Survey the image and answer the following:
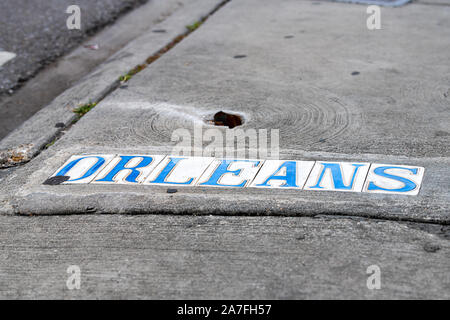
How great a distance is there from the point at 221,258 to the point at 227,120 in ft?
4.85

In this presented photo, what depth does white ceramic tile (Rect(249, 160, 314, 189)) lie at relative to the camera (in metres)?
2.79

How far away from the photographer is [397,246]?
7.48ft

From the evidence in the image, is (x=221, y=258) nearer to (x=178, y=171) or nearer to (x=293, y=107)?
(x=178, y=171)

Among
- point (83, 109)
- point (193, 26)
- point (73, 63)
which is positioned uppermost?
point (193, 26)

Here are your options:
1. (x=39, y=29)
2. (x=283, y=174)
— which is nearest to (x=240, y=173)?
(x=283, y=174)

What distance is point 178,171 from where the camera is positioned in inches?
117

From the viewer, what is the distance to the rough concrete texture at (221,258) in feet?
6.86

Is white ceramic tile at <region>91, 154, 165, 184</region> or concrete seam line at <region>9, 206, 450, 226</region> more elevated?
white ceramic tile at <region>91, 154, 165, 184</region>

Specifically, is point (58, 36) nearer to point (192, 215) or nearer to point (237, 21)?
point (237, 21)

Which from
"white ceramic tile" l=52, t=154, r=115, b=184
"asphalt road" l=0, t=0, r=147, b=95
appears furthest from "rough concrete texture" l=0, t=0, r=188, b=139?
"white ceramic tile" l=52, t=154, r=115, b=184

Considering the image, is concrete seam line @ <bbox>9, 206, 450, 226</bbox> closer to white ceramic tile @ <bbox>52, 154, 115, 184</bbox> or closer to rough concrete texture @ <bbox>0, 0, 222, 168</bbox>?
white ceramic tile @ <bbox>52, 154, 115, 184</bbox>

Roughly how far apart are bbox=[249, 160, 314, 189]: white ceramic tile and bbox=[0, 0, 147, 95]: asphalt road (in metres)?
2.75

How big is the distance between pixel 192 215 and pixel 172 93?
167cm
